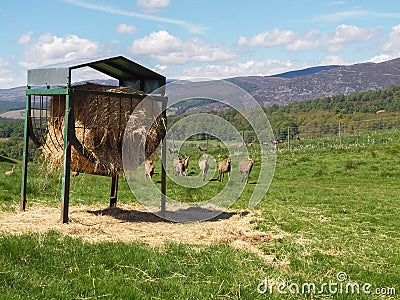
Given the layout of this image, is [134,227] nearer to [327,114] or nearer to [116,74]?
[116,74]

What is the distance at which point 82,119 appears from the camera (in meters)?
10.3

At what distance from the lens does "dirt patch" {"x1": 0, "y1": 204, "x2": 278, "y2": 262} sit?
8.45 meters

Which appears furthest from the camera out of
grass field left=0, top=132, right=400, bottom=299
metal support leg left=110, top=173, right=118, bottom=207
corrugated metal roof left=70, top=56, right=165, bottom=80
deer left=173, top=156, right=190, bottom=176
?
deer left=173, top=156, right=190, bottom=176

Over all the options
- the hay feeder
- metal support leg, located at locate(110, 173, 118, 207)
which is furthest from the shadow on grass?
the hay feeder

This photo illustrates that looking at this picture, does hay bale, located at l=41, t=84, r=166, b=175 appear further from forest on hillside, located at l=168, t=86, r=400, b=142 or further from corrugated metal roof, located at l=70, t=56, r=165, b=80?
forest on hillside, located at l=168, t=86, r=400, b=142

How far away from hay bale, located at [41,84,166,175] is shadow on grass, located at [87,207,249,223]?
1.16 m

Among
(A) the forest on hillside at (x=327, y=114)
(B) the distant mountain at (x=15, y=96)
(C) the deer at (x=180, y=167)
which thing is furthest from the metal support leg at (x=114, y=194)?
(A) the forest on hillside at (x=327, y=114)

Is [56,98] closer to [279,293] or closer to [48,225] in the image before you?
[48,225]

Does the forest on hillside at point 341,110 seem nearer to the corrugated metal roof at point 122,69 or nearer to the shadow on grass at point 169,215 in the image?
the shadow on grass at point 169,215

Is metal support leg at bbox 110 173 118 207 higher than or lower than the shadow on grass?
higher

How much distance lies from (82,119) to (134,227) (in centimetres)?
242

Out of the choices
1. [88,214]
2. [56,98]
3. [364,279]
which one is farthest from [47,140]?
[364,279]

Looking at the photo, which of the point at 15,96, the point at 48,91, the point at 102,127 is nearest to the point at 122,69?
the point at 102,127

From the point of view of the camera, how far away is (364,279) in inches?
259
